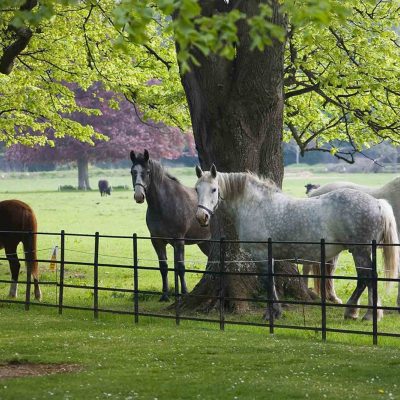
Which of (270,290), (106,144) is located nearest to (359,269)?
(270,290)

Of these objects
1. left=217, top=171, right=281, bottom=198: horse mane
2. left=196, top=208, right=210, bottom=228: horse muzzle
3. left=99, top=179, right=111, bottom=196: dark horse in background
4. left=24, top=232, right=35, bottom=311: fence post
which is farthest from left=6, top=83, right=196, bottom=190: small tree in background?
left=196, top=208, right=210, bottom=228: horse muzzle

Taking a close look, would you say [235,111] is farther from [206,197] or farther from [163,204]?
[163,204]

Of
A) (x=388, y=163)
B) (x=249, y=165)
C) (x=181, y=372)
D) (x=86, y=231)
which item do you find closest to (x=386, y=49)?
(x=249, y=165)

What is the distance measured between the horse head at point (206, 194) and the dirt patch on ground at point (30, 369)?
3936mm

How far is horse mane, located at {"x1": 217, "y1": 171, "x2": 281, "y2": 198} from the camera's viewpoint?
49.2ft

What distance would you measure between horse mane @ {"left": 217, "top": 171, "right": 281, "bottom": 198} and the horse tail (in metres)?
1.83

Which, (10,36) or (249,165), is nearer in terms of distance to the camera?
(249,165)

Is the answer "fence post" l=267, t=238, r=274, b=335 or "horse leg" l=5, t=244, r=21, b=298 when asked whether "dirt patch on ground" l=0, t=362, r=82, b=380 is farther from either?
"horse leg" l=5, t=244, r=21, b=298

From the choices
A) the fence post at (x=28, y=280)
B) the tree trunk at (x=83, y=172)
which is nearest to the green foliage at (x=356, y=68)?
the fence post at (x=28, y=280)

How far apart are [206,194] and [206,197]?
1.8 inches

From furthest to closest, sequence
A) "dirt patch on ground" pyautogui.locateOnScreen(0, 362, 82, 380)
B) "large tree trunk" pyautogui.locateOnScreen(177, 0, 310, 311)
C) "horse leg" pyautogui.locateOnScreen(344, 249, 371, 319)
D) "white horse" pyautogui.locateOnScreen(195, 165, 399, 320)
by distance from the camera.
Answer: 1. "large tree trunk" pyautogui.locateOnScreen(177, 0, 310, 311)
2. "horse leg" pyautogui.locateOnScreen(344, 249, 371, 319)
3. "white horse" pyautogui.locateOnScreen(195, 165, 399, 320)
4. "dirt patch on ground" pyautogui.locateOnScreen(0, 362, 82, 380)

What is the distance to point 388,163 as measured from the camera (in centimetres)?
11512

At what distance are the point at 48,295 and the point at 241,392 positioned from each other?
1028 cm

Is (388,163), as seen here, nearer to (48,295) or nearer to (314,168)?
(314,168)
